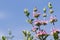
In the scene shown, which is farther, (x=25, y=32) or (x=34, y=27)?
(x=34, y=27)

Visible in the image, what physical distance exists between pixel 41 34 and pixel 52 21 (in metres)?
0.72

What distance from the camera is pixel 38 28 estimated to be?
10.7 ft

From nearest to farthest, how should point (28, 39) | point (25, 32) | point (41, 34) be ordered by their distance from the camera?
point (28, 39), point (25, 32), point (41, 34)

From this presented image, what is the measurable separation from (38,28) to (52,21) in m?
0.41

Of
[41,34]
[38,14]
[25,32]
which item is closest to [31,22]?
[38,14]

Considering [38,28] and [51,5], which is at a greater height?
[51,5]

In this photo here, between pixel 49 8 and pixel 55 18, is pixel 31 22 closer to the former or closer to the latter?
pixel 55 18

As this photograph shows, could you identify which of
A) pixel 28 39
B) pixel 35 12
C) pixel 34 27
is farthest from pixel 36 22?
pixel 28 39

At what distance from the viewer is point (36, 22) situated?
3287 millimetres

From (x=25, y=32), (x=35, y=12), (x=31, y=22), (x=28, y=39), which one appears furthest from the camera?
(x=35, y=12)

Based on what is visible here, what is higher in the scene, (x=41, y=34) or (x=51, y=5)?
(x=51, y=5)

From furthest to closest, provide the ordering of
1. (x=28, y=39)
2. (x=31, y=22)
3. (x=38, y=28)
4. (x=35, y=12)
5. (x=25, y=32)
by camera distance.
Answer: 1. (x=35, y=12)
2. (x=31, y=22)
3. (x=38, y=28)
4. (x=25, y=32)
5. (x=28, y=39)

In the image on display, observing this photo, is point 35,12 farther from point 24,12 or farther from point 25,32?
point 25,32

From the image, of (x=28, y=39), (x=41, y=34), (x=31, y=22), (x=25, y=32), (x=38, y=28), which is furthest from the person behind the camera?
(x=31, y=22)
